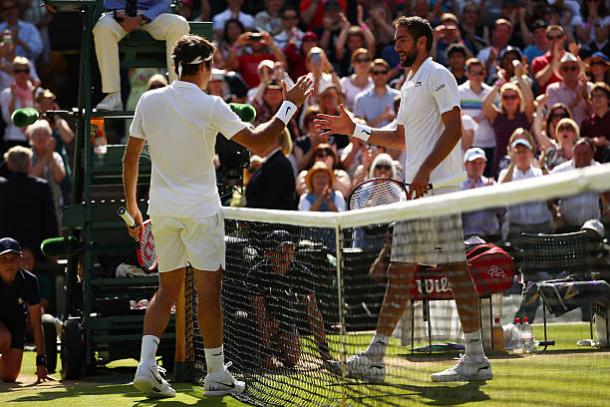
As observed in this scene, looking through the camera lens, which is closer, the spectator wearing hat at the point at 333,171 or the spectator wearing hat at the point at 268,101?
the spectator wearing hat at the point at 333,171

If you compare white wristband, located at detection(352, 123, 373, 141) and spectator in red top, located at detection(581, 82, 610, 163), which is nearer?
white wristband, located at detection(352, 123, 373, 141)

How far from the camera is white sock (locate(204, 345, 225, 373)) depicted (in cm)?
786

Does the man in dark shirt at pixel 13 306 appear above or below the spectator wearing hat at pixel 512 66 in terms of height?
below

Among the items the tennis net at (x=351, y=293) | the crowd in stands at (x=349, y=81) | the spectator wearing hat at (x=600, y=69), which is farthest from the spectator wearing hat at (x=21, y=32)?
the tennis net at (x=351, y=293)

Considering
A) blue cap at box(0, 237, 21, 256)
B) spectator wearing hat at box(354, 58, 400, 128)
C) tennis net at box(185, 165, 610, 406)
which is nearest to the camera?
tennis net at box(185, 165, 610, 406)

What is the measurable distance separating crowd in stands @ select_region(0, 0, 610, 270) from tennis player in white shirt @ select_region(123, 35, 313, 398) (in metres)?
2.24

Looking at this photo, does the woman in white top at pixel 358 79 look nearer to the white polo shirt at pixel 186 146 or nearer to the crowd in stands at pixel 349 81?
the crowd in stands at pixel 349 81

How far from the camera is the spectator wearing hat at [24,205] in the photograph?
47.0ft

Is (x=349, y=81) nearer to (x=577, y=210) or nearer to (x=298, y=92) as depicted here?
(x=298, y=92)

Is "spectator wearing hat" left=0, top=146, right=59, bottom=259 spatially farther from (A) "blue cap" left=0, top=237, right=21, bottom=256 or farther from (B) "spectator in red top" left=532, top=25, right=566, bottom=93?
(B) "spectator in red top" left=532, top=25, right=566, bottom=93

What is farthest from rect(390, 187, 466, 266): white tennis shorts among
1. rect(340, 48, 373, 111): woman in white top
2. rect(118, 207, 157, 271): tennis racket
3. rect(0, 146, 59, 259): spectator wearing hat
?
rect(340, 48, 373, 111): woman in white top

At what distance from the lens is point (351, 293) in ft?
24.1

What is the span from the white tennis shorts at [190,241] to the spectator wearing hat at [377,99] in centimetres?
796

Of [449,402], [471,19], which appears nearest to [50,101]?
[449,402]
